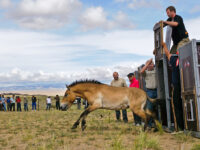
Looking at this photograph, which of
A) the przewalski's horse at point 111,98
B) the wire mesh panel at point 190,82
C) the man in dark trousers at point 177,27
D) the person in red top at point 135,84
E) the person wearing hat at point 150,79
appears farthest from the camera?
the person in red top at point 135,84

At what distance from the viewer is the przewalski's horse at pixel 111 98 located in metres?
9.52

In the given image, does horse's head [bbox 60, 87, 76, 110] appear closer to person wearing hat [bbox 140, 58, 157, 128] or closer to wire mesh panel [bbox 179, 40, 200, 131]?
person wearing hat [bbox 140, 58, 157, 128]

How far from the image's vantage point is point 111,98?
9758mm

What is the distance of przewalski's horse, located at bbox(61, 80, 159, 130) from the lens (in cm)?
952

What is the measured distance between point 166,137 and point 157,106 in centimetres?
237

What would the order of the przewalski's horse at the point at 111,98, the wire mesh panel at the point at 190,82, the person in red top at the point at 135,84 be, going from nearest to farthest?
the wire mesh panel at the point at 190,82 < the przewalski's horse at the point at 111,98 < the person in red top at the point at 135,84

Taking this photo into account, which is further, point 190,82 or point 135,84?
point 135,84

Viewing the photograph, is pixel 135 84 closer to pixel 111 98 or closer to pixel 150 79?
pixel 150 79

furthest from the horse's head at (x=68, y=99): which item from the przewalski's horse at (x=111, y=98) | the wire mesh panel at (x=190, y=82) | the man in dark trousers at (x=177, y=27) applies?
the man in dark trousers at (x=177, y=27)

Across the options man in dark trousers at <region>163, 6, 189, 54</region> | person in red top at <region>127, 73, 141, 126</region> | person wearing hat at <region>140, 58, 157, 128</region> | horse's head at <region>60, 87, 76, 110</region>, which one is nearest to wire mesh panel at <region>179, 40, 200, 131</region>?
man in dark trousers at <region>163, 6, 189, 54</region>

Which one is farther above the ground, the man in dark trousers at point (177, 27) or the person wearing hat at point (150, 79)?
the man in dark trousers at point (177, 27)

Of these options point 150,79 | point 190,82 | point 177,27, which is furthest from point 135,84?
point 190,82

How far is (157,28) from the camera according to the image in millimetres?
9539

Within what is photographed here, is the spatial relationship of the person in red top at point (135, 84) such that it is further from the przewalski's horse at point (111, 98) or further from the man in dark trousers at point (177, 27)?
the man in dark trousers at point (177, 27)
